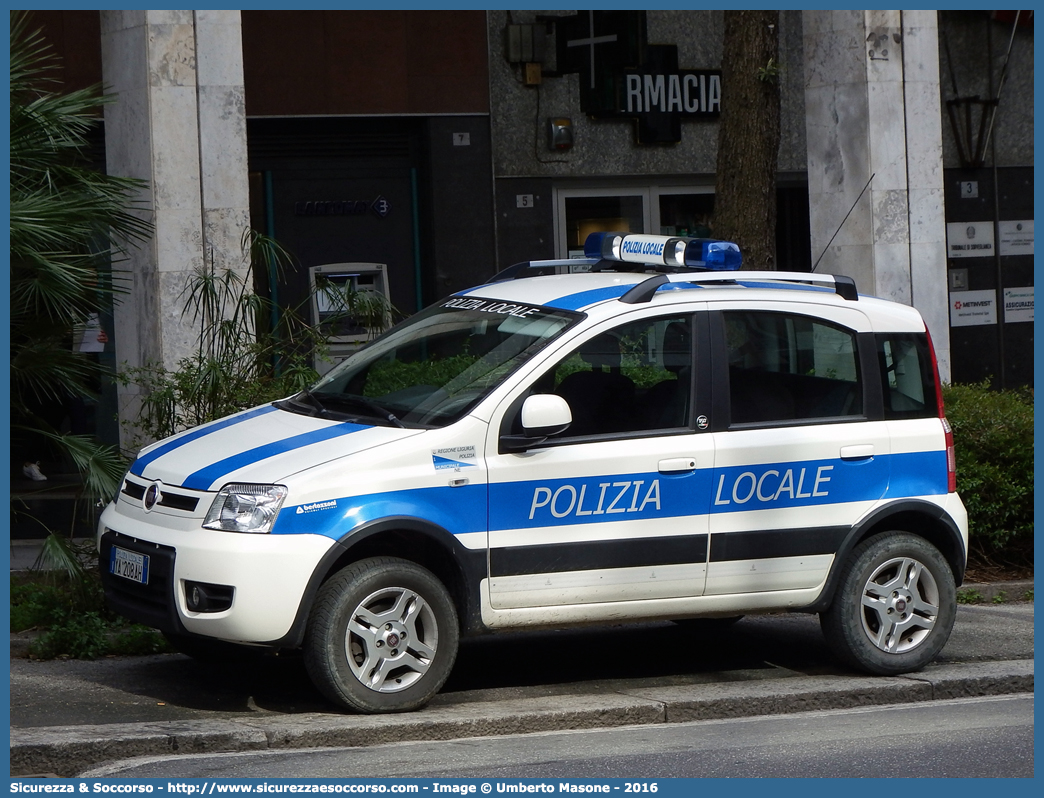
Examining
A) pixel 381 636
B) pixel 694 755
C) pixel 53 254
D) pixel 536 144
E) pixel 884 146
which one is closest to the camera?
pixel 694 755

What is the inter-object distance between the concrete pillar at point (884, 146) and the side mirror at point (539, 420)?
6735mm

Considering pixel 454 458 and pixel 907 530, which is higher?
pixel 454 458

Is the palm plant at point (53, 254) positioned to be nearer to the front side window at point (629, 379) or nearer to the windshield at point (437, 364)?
the windshield at point (437, 364)

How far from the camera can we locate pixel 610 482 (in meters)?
6.66

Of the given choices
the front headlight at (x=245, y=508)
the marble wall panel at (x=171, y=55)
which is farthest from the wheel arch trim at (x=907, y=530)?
the marble wall panel at (x=171, y=55)

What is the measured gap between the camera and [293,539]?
6.08 meters

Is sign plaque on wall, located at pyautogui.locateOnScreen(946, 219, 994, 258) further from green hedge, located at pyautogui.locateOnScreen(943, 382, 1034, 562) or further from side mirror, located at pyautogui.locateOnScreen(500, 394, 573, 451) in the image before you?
side mirror, located at pyautogui.locateOnScreen(500, 394, 573, 451)

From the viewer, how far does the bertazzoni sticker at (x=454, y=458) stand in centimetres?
635

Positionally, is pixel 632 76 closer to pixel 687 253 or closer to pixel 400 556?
pixel 687 253

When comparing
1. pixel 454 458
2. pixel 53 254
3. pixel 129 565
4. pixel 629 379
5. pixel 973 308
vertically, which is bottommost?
pixel 129 565

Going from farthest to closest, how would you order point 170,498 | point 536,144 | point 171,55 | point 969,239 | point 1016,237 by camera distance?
point 1016,237 < point 969,239 < point 536,144 < point 171,55 < point 170,498

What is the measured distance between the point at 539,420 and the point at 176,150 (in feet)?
16.6

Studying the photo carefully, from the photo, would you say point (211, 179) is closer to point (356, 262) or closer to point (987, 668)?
point (356, 262)

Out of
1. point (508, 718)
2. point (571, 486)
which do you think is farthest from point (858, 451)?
point (508, 718)
